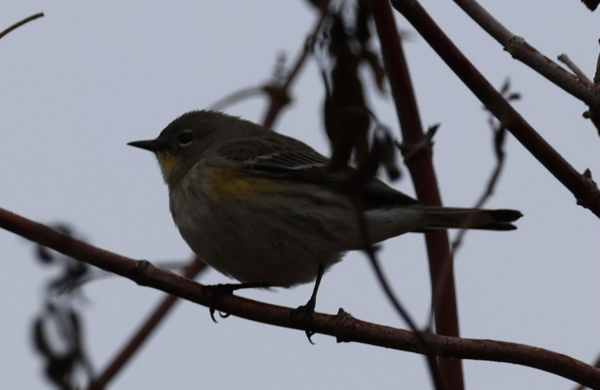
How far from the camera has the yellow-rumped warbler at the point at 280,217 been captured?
20.0 feet

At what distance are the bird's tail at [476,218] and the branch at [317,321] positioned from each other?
5.34 feet

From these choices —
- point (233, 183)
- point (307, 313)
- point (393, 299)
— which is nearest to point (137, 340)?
point (307, 313)

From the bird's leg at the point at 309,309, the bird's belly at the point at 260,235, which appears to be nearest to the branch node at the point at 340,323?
the bird's leg at the point at 309,309

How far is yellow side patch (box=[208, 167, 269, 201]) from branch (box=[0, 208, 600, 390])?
116 centimetres

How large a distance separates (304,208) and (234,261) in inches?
27.3

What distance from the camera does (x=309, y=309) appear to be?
5.18 metres

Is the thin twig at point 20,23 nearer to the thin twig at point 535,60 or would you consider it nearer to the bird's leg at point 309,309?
the thin twig at point 535,60

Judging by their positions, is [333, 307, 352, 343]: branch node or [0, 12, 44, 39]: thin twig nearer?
[0, 12, 44, 39]: thin twig

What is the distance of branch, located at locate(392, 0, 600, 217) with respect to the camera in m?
3.28

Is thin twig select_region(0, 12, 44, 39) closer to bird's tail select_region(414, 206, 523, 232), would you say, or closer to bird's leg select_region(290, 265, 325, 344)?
bird's leg select_region(290, 265, 325, 344)

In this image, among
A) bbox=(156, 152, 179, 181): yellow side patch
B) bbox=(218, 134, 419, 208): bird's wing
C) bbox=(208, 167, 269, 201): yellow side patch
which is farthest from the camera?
bbox=(156, 152, 179, 181): yellow side patch

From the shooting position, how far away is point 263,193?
20.9ft

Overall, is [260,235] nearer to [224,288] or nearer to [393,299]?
[224,288]

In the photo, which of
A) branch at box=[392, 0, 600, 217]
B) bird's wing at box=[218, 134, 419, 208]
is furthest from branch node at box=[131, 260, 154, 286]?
bird's wing at box=[218, 134, 419, 208]
